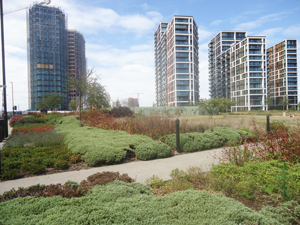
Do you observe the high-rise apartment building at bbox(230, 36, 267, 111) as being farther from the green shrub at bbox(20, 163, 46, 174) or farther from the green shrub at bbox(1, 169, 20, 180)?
the green shrub at bbox(1, 169, 20, 180)

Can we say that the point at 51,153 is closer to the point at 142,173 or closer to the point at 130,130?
the point at 142,173

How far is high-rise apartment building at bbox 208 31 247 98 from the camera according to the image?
96438mm

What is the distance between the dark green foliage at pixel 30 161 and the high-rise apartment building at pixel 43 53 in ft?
292

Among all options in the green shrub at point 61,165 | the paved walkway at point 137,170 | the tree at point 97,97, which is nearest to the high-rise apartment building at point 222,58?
the tree at point 97,97

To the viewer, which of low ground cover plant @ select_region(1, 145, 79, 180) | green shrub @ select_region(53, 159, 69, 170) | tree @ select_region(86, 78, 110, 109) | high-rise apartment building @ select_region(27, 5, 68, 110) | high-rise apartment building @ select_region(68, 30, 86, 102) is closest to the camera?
low ground cover plant @ select_region(1, 145, 79, 180)

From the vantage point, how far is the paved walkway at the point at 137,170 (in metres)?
4.68

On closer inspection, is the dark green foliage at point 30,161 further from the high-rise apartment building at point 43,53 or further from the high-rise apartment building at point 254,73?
the high-rise apartment building at point 43,53

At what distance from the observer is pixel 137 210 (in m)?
2.54

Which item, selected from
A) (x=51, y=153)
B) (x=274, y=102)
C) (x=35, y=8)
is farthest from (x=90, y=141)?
(x=274, y=102)

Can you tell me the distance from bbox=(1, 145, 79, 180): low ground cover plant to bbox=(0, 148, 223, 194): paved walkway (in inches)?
12.0

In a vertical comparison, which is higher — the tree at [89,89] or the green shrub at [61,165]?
the tree at [89,89]

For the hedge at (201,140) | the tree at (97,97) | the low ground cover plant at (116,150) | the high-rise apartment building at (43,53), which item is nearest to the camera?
the low ground cover plant at (116,150)

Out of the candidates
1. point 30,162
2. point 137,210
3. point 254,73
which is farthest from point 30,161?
point 254,73

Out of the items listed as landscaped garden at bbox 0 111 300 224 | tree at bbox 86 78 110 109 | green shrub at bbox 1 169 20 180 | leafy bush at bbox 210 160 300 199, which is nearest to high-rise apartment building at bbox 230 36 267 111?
tree at bbox 86 78 110 109
